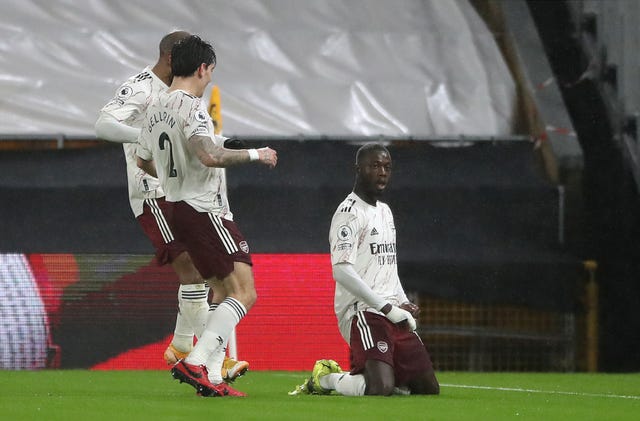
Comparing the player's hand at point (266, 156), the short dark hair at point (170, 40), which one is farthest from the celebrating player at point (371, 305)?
the short dark hair at point (170, 40)

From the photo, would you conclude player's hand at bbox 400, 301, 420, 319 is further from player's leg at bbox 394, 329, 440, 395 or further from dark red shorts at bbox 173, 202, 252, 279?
dark red shorts at bbox 173, 202, 252, 279

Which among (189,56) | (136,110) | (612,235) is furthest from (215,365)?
(612,235)

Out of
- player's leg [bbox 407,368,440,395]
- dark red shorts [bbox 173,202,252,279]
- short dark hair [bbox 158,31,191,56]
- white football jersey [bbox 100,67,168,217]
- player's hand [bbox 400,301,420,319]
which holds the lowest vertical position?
player's leg [bbox 407,368,440,395]

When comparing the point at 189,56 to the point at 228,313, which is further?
the point at 189,56

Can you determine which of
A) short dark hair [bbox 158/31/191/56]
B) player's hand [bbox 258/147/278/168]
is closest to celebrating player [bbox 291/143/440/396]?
player's hand [bbox 258/147/278/168]

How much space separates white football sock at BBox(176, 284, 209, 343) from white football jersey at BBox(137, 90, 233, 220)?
47.8 inches

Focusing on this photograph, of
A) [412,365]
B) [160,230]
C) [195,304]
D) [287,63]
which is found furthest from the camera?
[287,63]

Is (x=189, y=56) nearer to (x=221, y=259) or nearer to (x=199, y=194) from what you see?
(x=199, y=194)

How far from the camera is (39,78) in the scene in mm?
13297

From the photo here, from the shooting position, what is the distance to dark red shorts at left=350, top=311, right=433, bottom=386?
23.7ft

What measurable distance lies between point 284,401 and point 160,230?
1.83 meters

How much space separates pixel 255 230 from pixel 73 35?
3.60m

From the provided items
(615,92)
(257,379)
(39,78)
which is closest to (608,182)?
(615,92)

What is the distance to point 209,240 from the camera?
6766 millimetres
